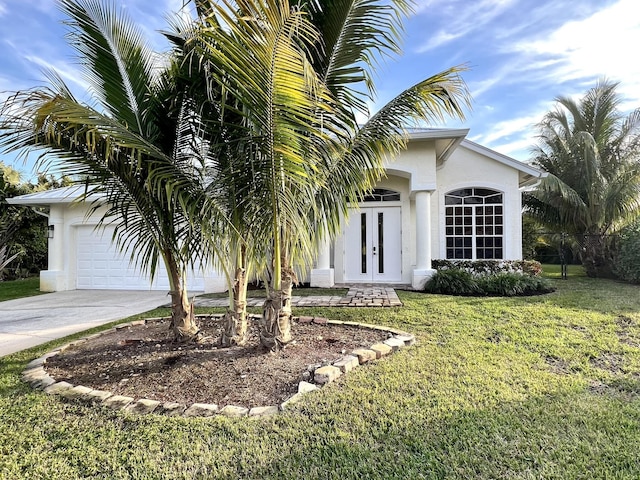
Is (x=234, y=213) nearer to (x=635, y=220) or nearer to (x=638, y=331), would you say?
(x=638, y=331)

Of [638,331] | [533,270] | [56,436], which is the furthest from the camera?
[533,270]

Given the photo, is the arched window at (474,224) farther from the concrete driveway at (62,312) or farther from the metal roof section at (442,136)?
the concrete driveway at (62,312)

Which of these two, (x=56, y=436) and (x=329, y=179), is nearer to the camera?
(x=56, y=436)

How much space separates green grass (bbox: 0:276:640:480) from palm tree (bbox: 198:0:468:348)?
1840mm

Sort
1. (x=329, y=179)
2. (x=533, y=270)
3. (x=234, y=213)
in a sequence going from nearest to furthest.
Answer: (x=234, y=213), (x=329, y=179), (x=533, y=270)

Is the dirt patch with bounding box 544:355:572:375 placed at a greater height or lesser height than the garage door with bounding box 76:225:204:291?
lesser

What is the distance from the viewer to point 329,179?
4.96 m

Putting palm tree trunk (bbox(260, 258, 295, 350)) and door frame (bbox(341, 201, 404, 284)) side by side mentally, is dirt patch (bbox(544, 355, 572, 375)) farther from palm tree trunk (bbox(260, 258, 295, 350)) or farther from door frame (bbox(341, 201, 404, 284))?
door frame (bbox(341, 201, 404, 284))

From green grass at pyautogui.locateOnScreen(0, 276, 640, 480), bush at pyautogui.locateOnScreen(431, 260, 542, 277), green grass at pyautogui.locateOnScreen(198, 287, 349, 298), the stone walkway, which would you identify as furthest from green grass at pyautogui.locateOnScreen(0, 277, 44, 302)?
bush at pyautogui.locateOnScreen(431, 260, 542, 277)

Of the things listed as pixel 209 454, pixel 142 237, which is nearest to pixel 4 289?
pixel 142 237

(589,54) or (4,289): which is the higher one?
(589,54)

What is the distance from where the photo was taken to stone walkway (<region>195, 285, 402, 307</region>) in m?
8.28

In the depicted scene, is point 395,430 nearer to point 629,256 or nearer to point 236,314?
point 236,314

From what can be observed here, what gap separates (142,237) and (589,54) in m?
11.6
